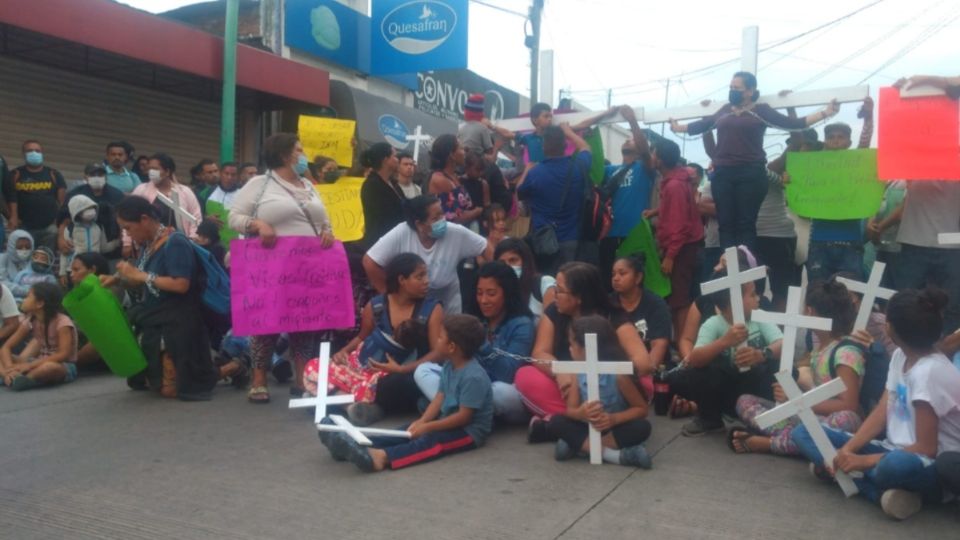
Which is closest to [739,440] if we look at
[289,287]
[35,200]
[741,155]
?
[741,155]

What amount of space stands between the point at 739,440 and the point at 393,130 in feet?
38.5

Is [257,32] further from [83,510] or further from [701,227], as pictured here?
[83,510]

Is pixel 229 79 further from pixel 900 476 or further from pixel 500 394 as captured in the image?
pixel 900 476

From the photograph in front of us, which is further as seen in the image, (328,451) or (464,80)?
(464,80)

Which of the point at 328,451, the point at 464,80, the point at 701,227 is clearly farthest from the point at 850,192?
the point at 464,80

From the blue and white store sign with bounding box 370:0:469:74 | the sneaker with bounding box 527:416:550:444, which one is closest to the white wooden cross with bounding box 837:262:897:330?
the sneaker with bounding box 527:416:550:444

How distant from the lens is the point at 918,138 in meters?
5.99

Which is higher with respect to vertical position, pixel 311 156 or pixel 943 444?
pixel 311 156

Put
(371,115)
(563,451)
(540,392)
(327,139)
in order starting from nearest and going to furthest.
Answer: (563,451) < (540,392) < (327,139) < (371,115)

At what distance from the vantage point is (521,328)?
574cm

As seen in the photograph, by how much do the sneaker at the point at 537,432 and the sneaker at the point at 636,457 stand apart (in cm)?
54

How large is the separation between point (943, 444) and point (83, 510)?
147 inches

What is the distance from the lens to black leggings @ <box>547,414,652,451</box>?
459 cm

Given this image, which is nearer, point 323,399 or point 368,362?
point 323,399
